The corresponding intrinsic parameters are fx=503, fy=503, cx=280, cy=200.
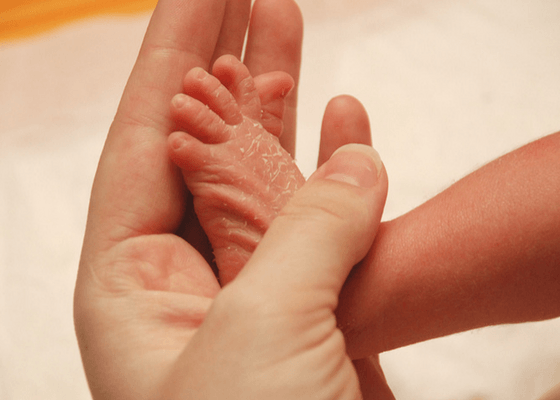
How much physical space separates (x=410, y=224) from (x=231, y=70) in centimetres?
32

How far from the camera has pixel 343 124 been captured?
0.88 metres

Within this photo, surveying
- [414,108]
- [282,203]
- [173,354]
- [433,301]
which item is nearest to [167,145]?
[282,203]

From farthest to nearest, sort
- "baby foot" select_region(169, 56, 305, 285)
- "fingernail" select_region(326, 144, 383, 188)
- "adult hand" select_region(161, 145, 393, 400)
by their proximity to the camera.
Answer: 1. "baby foot" select_region(169, 56, 305, 285)
2. "fingernail" select_region(326, 144, 383, 188)
3. "adult hand" select_region(161, 145, 393, 400)

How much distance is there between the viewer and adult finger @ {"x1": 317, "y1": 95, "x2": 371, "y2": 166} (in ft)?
2.88

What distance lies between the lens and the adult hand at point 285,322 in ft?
1.46

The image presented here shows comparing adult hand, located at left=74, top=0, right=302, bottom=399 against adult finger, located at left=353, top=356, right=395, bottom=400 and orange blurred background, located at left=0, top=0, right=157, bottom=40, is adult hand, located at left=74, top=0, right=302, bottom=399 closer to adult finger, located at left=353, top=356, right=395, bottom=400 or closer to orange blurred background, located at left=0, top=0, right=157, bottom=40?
adult finger, located at left=353, top=356, right=395, bottom=400

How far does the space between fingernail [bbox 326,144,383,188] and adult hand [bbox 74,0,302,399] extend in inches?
8.6

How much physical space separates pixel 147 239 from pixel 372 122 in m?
0.63

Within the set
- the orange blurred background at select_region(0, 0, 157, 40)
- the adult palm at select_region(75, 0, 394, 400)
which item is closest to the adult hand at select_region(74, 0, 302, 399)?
the adult palm at select_region(75, 0, 394, 400)

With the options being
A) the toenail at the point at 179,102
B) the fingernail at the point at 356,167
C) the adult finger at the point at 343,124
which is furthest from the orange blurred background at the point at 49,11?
the fingernail at the point at 356,167

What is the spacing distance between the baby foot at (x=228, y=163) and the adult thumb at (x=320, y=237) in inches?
5.6

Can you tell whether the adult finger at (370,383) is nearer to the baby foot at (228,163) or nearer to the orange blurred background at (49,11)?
the baby foot at (228,163)

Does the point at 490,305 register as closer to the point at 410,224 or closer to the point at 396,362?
the point at 410,224

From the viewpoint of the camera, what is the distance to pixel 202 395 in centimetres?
45
